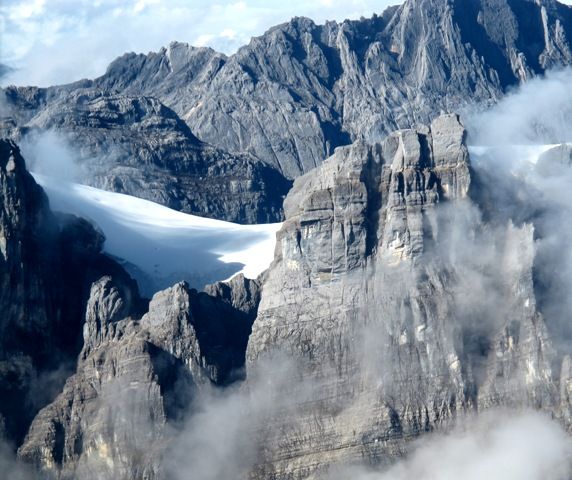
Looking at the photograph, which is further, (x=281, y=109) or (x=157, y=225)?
(x=281, y=109)

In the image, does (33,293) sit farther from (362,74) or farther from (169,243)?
(362,74)

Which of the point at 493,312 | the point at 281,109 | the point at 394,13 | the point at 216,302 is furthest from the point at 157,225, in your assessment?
the point at 394,13

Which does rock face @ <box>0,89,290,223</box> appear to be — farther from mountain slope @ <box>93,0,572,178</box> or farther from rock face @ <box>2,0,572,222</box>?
mountain slope @ <box>93,0,572,178</box>

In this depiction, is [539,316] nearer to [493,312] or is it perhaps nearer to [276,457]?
[493,312]

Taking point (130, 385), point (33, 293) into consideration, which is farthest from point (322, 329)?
point (33, 293)

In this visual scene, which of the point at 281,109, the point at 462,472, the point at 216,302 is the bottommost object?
the point at 462,472

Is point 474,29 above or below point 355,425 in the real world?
above
